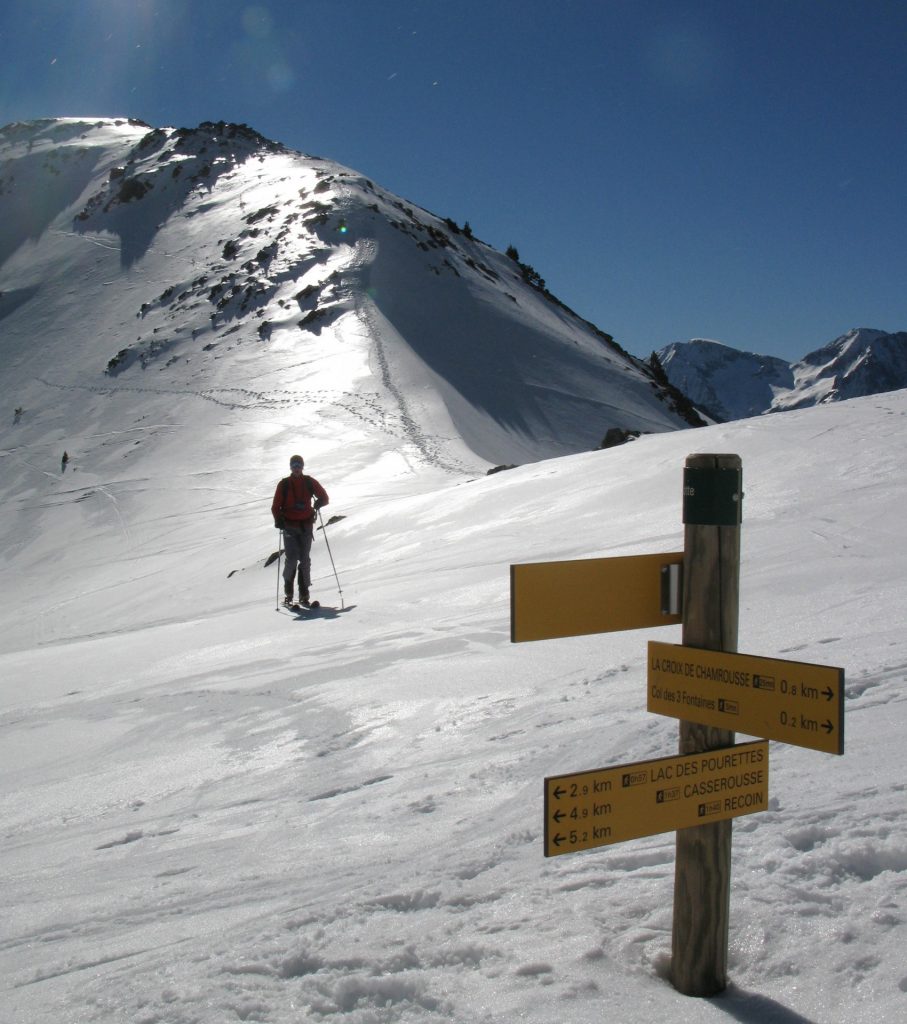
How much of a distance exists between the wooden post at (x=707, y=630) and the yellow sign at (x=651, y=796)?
3.5 inches

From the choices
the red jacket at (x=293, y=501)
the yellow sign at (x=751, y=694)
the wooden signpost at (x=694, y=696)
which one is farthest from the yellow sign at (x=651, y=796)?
the red jacket at (x=293, y=501)

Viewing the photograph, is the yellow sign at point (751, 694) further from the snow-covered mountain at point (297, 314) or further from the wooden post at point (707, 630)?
the snow-covered mountain at point (297, 314)

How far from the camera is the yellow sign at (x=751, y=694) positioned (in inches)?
84.4

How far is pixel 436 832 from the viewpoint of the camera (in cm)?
373

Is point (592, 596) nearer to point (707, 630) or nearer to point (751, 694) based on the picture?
point (707, 630)

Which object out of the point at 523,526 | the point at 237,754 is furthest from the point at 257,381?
the point at 237,754

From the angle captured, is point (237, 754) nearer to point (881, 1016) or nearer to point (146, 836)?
point (146, 836)

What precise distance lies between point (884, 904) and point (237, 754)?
3.35 m

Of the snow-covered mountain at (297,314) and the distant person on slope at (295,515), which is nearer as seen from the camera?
the distant person on slope at (295,515)

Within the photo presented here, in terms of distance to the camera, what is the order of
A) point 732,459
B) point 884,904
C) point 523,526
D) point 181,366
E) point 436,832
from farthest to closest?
point 181,366
point 523,526
point 436,832
point 884,904
point 732,459

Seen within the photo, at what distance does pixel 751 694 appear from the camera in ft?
7.56

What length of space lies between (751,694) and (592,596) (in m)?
0.47

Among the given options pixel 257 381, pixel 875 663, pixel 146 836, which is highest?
pixel 257 381

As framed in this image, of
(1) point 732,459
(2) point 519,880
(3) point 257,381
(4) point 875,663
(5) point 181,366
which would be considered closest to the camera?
(1) point 732,459
